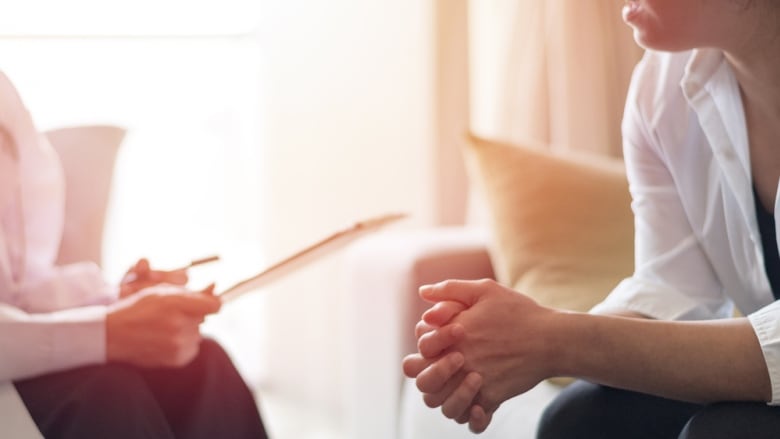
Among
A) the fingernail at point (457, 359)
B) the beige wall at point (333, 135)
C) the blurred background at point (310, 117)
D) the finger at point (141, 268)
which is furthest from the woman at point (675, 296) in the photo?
the beige wall at point (333, 135)

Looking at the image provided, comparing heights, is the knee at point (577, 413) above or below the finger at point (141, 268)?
below

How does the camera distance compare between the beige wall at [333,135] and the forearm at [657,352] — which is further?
the beige wall at [333,135]

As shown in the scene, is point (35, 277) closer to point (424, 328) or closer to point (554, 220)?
point (424, 328)

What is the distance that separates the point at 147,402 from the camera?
0.93m

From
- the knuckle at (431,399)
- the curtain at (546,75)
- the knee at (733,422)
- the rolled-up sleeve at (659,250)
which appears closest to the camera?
the knee at (733,422)

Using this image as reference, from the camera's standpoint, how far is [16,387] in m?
0.89

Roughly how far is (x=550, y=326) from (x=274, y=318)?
125 cm

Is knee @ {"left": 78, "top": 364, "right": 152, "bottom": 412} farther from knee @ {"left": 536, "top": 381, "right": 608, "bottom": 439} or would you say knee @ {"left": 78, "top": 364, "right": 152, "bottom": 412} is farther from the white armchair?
knee @ {"left": 536, "top": 381, "right": 608, "bottom": 439}

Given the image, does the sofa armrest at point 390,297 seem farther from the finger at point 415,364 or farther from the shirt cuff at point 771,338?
the shirt cuff at point 771,338

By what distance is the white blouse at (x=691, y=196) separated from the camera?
1011 mm

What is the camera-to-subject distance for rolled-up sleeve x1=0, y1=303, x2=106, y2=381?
87 cm

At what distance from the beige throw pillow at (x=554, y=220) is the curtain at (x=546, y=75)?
0.27 metres

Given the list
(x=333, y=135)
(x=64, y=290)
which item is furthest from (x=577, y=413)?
(x=333, y=135)

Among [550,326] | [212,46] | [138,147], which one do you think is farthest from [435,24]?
[550,326]
